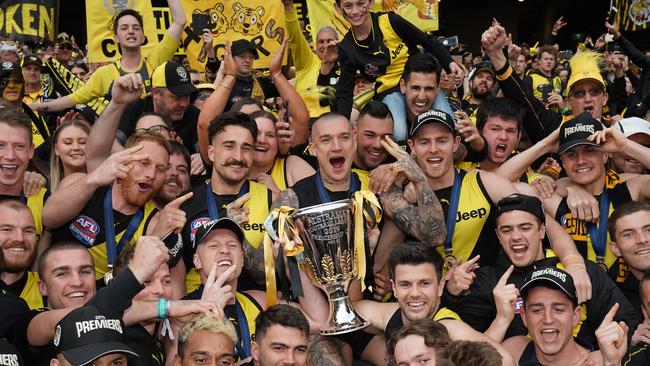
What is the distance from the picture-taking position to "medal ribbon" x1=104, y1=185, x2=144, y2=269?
584 centimetres

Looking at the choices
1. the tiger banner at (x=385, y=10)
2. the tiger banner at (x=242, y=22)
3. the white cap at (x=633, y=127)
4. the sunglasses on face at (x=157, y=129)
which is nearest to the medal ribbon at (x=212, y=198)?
the sunglasses on face at (x=157, y=129)

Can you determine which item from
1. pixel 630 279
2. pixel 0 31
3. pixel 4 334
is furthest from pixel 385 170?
pixel 0 31

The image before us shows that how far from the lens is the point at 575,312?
207 inches

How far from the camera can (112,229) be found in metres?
Answer: 5.89

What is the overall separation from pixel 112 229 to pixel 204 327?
148cm

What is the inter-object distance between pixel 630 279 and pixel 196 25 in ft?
20.2

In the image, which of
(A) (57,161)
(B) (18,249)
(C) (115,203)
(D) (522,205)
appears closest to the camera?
(B) (18,249)

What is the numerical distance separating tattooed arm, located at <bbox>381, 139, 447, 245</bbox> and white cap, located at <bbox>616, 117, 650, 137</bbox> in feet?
6.63

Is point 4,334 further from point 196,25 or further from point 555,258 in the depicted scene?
point 196,25

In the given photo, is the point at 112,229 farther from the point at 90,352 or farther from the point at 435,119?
the point at 435,119

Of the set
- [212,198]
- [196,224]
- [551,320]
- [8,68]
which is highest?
[8,68]

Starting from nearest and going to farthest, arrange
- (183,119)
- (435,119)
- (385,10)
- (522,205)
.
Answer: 1. (522,205)
2. (435,119)
3. (183,119)
4. (385,10)

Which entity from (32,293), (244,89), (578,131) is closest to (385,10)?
(244,89)

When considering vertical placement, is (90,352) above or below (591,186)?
below
